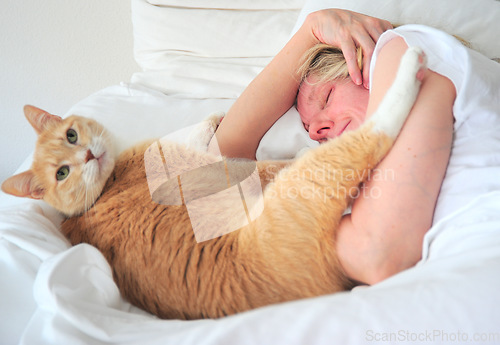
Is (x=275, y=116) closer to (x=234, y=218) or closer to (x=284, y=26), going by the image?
(x=234, y=218)

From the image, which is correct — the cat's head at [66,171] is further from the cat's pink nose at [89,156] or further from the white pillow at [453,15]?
the white pillow at [453,15]

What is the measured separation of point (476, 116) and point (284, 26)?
1.08 meters

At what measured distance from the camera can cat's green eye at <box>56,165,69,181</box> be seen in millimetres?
993

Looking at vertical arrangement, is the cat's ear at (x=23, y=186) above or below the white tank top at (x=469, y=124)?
below

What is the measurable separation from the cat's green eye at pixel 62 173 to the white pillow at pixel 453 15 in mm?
1014

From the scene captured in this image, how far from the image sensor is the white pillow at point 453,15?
3.94ft

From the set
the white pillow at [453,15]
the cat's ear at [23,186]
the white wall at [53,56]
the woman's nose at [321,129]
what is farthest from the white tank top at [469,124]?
the white wall at [53,56]

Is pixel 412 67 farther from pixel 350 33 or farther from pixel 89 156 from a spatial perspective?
pixel 89 156

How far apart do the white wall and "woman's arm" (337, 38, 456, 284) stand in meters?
1.66

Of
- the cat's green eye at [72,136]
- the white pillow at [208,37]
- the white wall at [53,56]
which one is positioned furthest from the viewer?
the white wall at [53,56]

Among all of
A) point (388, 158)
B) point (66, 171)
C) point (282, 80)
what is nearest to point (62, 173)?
point (66, 171)

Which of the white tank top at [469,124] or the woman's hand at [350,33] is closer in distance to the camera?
the white tank top at [469,124]

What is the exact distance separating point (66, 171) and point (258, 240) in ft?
1.82

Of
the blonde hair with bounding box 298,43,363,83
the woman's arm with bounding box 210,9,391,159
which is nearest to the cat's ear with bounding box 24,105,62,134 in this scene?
the woman's arm with bounding box 210,9,391,159
